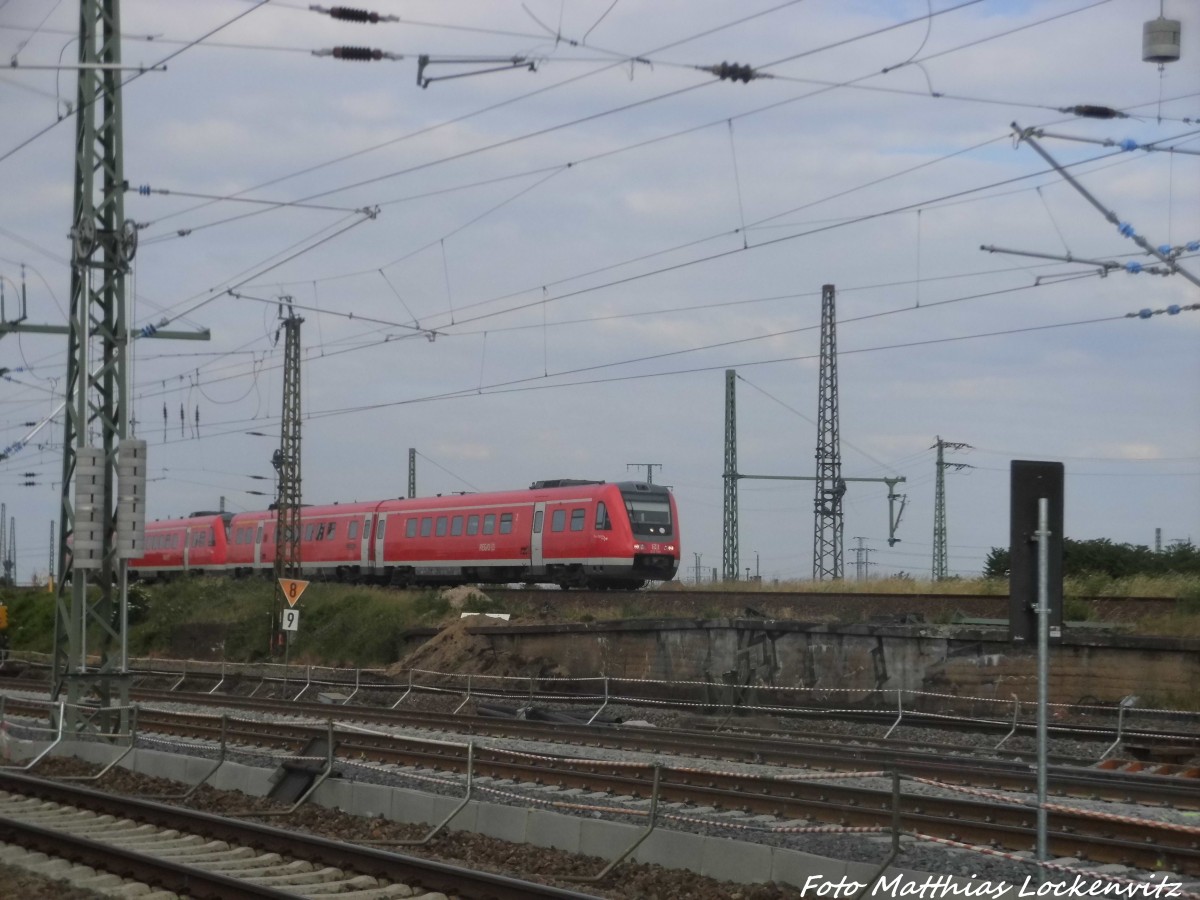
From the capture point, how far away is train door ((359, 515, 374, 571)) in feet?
163

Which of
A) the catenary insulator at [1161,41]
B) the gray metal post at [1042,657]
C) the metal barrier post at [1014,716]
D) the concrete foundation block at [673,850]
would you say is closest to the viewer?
the gray metal post at [1042,657]

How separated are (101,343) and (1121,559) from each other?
29.2 meters

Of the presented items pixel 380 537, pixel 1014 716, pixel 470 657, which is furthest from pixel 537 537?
pixel 1014 716

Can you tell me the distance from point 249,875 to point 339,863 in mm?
710

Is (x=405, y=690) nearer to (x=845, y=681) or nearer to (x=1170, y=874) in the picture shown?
(x=845, y=681)

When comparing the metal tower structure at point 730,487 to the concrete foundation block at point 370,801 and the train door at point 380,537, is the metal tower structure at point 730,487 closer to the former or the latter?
the train door at point 380,537

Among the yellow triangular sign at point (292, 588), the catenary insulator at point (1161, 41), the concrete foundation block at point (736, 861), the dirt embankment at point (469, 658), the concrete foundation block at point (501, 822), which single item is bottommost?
the dirt embankment at point (469, 658)

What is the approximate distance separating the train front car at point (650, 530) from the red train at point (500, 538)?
28 mm

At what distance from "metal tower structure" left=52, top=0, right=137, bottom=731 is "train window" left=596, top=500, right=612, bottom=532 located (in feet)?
68.1

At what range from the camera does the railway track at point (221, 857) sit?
10.7m

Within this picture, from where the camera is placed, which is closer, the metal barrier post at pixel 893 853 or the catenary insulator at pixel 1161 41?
the metal barrier post at pixel 893 853

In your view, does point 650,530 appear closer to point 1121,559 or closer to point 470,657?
point 470,657

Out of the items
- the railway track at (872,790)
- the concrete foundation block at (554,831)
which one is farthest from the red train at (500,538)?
the concrete foundation block at (554,831)

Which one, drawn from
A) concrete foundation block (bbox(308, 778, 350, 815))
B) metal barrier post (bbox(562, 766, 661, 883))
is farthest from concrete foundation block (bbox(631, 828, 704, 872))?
concrete foundation block (bbox(308, 778, 350, 815))
